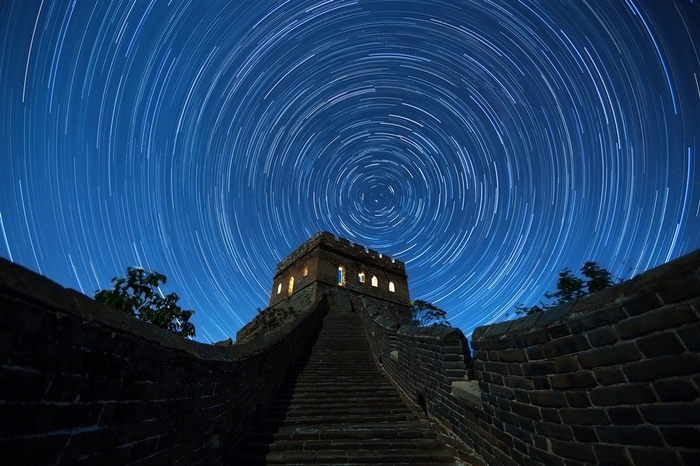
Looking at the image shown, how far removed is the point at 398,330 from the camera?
696 cm

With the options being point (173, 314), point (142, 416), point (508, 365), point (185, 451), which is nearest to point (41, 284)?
point (142, 416)

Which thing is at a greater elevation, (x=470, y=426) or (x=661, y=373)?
(x=661, y=373)

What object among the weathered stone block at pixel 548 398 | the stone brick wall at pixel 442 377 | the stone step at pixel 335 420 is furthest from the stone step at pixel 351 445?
the weathered stone block at pixel 548 398

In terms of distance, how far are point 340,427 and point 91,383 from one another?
15.3 feet

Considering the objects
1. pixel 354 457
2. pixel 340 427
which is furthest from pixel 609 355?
pixel 340 427

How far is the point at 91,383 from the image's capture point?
5.82 feet

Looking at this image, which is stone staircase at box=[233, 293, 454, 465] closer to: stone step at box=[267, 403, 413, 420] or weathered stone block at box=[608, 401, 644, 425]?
stone step at box=[267, 403, 413, 420]

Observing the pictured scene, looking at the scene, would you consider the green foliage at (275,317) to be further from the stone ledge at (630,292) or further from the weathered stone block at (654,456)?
the weathered stone block at (654,456)

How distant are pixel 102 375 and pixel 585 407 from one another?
3.61 meters

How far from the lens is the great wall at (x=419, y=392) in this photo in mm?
1521

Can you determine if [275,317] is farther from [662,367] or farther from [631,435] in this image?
[662,367]

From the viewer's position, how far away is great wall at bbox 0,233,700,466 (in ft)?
4.99

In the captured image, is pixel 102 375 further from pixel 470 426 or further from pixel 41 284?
pixel 470 426

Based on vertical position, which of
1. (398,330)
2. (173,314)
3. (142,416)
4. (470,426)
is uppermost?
(173,314)
